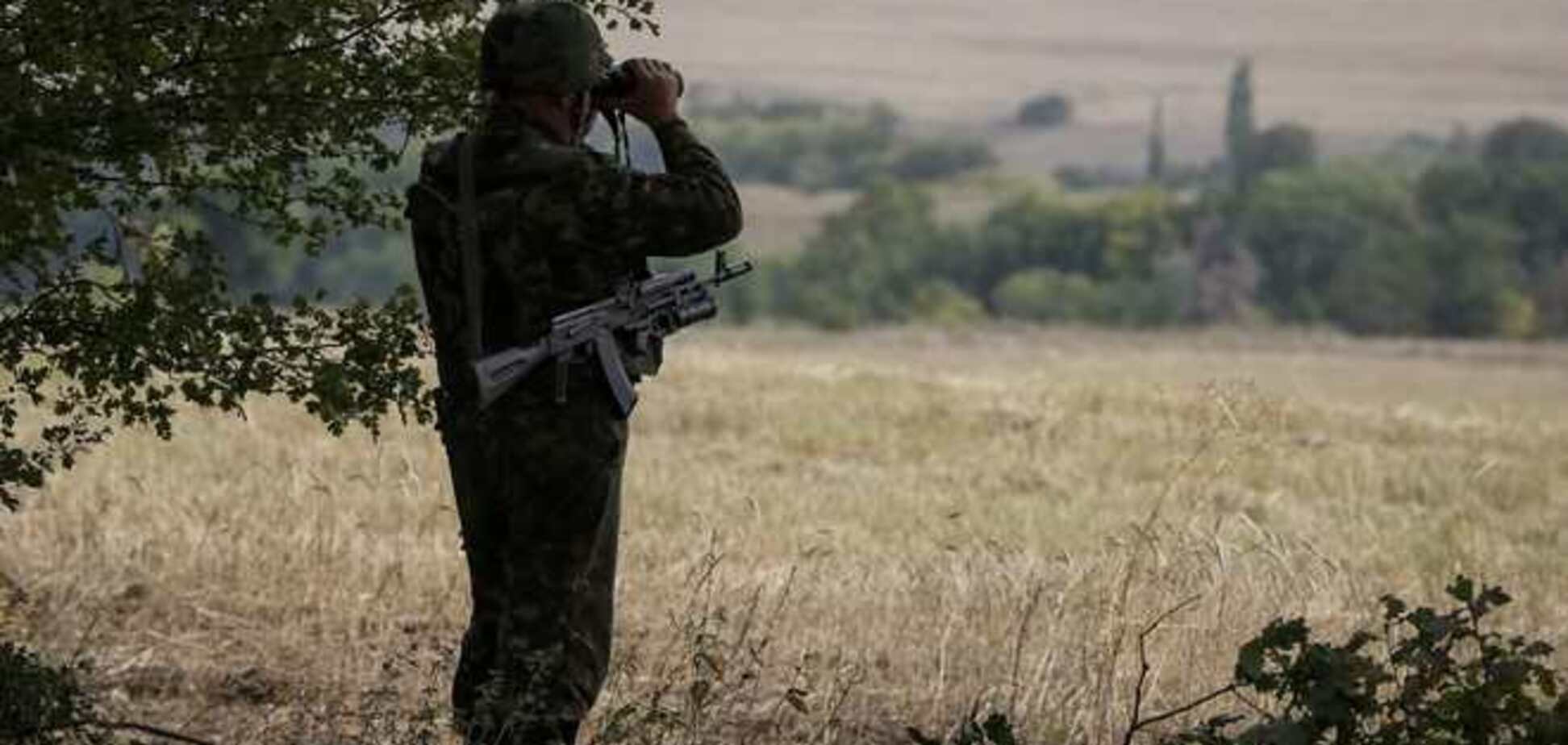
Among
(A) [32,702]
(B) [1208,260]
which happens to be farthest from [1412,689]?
(B) [1208,260]

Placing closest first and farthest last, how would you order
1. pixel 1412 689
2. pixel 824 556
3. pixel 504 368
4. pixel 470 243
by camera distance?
pixel 1412 689 → pixel 504 368 → pixel 470 243 → pixel 824 556

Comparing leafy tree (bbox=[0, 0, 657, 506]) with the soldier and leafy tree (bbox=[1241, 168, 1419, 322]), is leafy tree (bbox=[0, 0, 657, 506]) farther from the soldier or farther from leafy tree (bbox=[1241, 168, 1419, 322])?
leafy tree (bbox=[1241, 168, 1419, 322])

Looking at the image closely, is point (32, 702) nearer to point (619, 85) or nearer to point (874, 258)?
point (619, 85)

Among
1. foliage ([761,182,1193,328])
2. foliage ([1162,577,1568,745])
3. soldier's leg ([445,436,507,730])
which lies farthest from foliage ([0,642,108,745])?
foliage ([761,182,1193,328])

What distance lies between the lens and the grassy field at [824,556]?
349 inches

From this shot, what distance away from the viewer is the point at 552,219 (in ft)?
21.0

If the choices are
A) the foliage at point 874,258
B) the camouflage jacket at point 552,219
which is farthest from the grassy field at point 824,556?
the foliage at point 874,258

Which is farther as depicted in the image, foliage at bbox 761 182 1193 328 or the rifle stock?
foliage at bbox 761 182 1193 328

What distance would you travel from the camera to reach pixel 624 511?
15.9 metres

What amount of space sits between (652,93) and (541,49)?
293 millimetres

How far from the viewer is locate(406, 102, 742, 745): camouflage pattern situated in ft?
20.9

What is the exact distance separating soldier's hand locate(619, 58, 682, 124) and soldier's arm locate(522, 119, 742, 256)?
0.43 ft

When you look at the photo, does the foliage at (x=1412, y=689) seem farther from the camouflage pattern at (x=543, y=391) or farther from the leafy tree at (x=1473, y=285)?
the leafy tree at (x=1473, y=285)

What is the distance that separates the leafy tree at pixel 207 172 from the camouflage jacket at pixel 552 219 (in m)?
0.25
